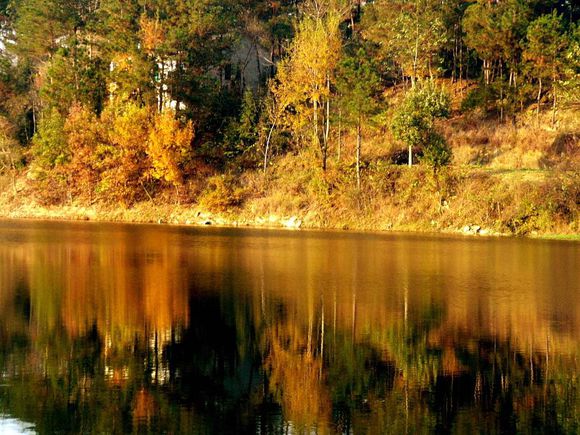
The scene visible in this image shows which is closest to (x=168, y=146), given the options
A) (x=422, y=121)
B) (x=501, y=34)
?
Result: (x=422, y=121)

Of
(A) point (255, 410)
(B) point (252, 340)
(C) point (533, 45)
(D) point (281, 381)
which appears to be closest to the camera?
(A) point (255, 410)

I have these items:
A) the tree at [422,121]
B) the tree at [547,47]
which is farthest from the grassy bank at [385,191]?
the tree at [547,47]

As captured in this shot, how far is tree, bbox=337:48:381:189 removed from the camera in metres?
56.8

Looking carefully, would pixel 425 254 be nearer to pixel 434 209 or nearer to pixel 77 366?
pixel 434 209

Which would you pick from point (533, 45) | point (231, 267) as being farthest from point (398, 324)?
point (533, 45)

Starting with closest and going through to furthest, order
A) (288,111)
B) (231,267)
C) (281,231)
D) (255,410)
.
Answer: (255,410)
(231,267)
(281,231)
(288,111)

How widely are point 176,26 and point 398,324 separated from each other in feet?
179

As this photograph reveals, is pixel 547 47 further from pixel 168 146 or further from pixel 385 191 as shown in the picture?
pixel 168 146

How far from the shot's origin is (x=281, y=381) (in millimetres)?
13648

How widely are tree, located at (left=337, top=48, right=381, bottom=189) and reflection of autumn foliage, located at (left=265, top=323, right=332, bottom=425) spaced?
40210 mm

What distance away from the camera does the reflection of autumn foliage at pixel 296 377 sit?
1193cm

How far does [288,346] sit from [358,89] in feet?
140

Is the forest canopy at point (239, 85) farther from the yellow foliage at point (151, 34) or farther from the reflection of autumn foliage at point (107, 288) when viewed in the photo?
the reflection of autumn foliage at point (107, 288)

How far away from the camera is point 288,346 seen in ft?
53.6
